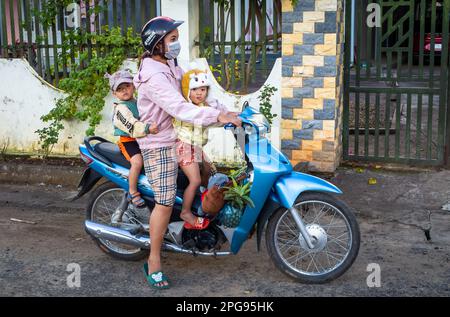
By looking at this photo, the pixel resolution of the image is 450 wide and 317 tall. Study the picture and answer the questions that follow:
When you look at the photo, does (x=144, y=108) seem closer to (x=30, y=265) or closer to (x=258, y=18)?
(x=30, y=265)

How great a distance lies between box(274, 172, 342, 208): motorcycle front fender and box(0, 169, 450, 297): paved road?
Answer: 0.66 metres

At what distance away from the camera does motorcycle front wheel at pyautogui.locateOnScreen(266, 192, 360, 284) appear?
475cm

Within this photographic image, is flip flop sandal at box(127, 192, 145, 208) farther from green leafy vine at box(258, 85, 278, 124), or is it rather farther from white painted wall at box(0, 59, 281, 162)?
white painted wall at box(0, 59, 281, 162)

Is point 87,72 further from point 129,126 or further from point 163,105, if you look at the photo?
point 163,105

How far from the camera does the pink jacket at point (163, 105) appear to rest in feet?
15.1

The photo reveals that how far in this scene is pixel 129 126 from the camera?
5023mm

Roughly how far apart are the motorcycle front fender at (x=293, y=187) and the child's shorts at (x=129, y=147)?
114 cm

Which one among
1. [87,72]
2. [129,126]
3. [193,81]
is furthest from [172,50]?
[87,72]

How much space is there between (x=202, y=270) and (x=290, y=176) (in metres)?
1.07

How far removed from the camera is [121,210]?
5395 mm

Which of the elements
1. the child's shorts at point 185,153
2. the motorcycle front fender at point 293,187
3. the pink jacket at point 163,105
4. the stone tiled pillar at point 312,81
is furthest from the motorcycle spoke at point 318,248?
the stone tiled pillar at point 312,81

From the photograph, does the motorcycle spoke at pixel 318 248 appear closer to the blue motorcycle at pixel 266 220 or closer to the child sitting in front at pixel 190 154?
the blue motorcycle at pixel 266 220

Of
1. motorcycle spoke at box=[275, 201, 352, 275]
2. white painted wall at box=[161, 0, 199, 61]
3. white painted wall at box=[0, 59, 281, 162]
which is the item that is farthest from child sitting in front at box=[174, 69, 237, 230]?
white painted wall at box=[0, 59, 281, 162]

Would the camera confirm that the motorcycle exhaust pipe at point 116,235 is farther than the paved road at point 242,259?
Yes
